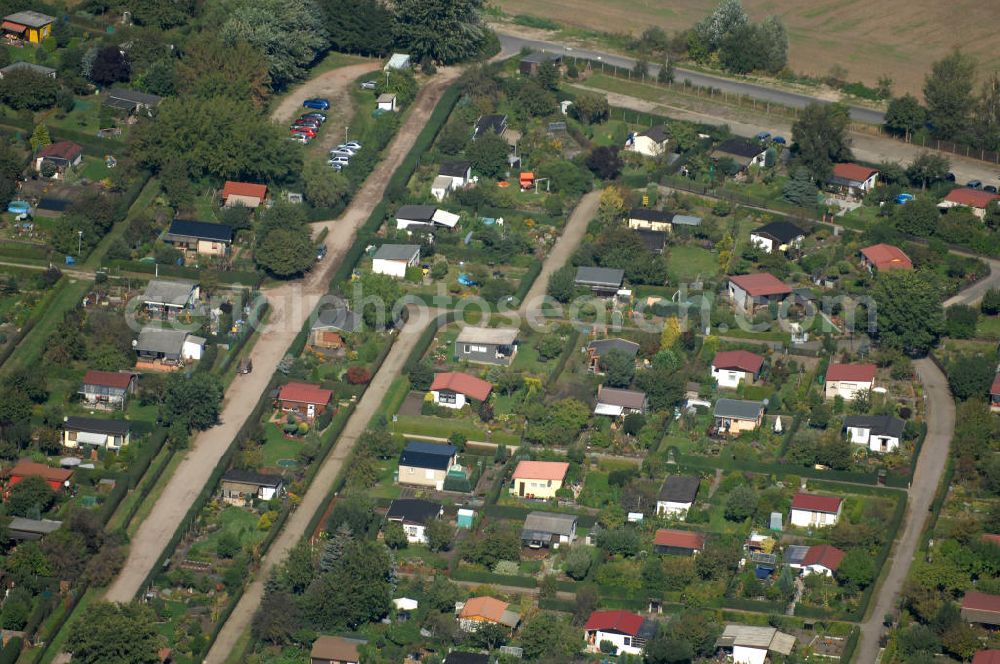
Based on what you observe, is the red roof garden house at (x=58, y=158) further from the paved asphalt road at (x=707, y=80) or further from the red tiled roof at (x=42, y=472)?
the paved asphalt road at (x=707, y=80)

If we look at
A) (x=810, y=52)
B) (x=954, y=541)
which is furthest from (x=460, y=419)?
(x=810, y=52)

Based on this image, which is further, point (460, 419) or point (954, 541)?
point (460, 419)

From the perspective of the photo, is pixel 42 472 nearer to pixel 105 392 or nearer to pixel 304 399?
pixel 105 392

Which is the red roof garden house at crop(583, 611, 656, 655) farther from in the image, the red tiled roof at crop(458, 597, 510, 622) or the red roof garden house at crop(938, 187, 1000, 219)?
the red roof garden house at crop(938, 187, 1000, 219)

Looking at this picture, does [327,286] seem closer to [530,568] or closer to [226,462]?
[226,462]

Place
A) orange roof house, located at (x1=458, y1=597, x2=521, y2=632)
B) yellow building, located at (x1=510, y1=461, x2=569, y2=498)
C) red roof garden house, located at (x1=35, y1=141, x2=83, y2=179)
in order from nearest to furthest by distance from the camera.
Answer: orange roof house, located at (x1=458, y1=597, x2=521, y2=632), yellow building, located at (x1=510, y1=461, x2=569, y2=498), red roof garden house, located at (x1=35, y1=141, x2=83, y2=179)

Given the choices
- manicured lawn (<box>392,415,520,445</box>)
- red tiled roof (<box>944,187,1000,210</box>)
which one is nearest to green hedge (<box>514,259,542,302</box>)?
manicured lawn (<box>392,415,520,445</box>)
